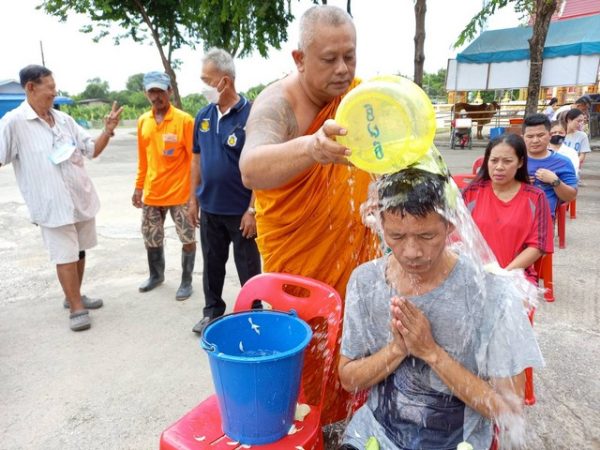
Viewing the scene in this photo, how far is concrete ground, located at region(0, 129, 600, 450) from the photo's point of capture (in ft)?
7.66

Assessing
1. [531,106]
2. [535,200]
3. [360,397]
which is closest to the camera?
[360,397]

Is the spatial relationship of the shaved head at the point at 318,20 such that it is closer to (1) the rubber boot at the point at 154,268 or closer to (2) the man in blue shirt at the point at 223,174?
(2) the man in blue shirt at the point at 223,174

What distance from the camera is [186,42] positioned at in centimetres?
1305

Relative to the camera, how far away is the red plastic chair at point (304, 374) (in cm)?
157

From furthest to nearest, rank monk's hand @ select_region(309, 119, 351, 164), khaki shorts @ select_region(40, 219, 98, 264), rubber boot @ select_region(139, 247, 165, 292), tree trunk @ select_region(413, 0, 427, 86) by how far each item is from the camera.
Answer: tree trunk @ select_region(413, 0, 427, 86)
rubber boot @ select_region(139, 247, 165, 292)
khaki shorts @ select_region(40, 219, 98, 264)
monk's hand @ select_region(309, 119, 351, 164)

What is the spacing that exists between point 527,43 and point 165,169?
37.4ft

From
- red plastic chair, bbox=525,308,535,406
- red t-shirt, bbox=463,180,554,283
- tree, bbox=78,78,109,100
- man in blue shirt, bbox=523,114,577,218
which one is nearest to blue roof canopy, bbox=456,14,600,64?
man in blue shirt, bbox=523,114,577,218

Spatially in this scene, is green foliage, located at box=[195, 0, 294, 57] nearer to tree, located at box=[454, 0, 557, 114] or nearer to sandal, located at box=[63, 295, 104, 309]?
tree, located at box=[454, 0, 557, 114]

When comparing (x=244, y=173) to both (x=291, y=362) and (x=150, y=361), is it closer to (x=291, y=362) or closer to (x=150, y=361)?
(x=291, y=362)

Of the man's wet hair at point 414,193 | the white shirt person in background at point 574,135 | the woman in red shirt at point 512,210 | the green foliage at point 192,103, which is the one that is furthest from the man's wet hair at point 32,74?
the green foliage at point 192,103

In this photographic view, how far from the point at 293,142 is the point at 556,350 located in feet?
7.86

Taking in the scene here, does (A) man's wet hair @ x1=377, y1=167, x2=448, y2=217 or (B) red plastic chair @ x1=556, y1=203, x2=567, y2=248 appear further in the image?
(B) red plastic chair @ x1=556, y1=203, x2=567, y2=248

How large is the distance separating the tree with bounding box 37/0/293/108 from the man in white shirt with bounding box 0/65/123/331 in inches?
274

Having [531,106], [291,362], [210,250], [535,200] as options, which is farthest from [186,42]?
[291,362]
